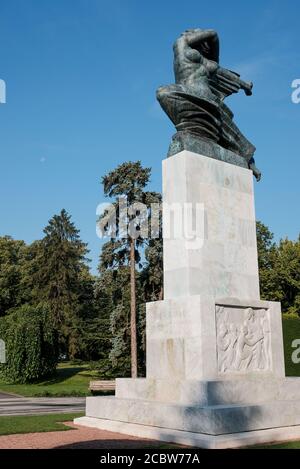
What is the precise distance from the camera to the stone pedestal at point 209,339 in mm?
7691

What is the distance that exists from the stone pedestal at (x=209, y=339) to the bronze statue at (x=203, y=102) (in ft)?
1.51

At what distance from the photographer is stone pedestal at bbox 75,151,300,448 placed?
7.69 m

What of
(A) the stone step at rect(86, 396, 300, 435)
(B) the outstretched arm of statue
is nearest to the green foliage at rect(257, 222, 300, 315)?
(B) the outstretched arm of statue

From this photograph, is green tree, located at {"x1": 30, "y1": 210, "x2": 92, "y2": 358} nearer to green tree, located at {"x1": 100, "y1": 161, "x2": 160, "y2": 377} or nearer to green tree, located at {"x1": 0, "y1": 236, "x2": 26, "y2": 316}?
green tree, located at {"x1": 0, "y1": 236, "x2": 26, "y2": 316}

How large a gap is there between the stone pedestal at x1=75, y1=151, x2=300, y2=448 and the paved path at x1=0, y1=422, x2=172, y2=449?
0.33 meters

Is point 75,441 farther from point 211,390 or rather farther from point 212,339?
point 212,339

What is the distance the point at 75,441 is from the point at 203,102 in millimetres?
6700

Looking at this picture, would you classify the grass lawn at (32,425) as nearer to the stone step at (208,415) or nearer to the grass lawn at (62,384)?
the stone step at (208,415)

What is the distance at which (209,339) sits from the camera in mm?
8375

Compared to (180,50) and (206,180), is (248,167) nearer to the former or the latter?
(206,180)

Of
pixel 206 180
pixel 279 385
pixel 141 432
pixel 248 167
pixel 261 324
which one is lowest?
pixel 141 432

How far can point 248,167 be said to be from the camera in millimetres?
A: 11273
